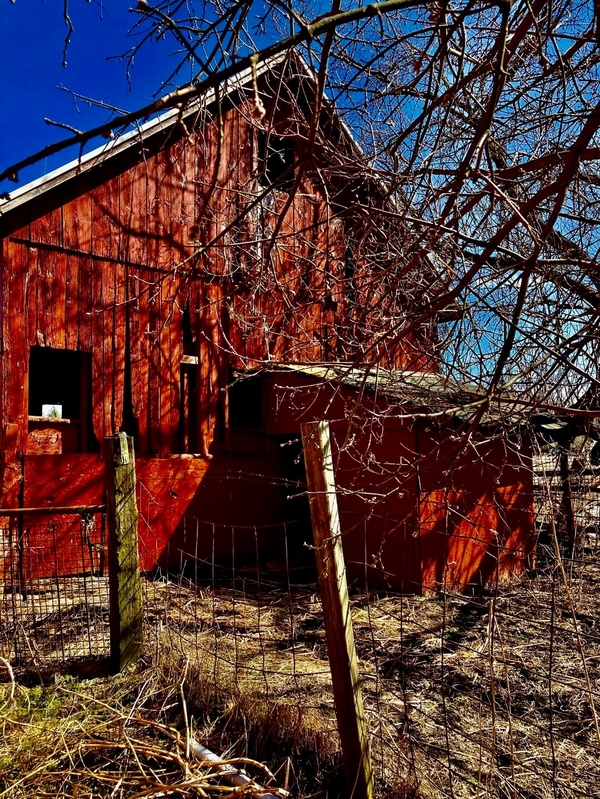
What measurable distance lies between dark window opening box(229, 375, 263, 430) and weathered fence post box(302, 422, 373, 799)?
6.72 m

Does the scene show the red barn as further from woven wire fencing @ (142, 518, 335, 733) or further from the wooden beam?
the wooden beam

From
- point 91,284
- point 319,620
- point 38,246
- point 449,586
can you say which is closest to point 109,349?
point 91,284

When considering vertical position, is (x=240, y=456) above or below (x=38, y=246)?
below

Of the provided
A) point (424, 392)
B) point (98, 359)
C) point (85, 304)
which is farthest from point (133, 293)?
point (424, 392)

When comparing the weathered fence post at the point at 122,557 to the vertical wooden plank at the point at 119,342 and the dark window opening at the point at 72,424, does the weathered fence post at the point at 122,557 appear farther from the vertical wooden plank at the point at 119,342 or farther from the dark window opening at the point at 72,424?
the vertical wooden plank at the point at 119,342

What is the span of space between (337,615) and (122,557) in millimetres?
2096

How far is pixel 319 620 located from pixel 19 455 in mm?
4074

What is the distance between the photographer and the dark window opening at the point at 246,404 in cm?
966

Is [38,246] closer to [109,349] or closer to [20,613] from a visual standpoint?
[109,349]

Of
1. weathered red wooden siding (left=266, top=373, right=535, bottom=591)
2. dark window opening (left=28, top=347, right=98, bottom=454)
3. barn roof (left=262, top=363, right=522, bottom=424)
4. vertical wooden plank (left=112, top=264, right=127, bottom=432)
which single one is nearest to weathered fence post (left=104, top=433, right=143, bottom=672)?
barn roof (left=262, top=363, right=522, bottom=424)

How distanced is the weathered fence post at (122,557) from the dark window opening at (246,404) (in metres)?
5.14

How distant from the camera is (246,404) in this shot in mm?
10016

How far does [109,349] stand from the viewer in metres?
8.03

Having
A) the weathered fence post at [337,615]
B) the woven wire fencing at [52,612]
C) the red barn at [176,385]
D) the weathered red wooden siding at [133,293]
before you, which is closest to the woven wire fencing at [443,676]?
the weathered fence post at [337,615]
